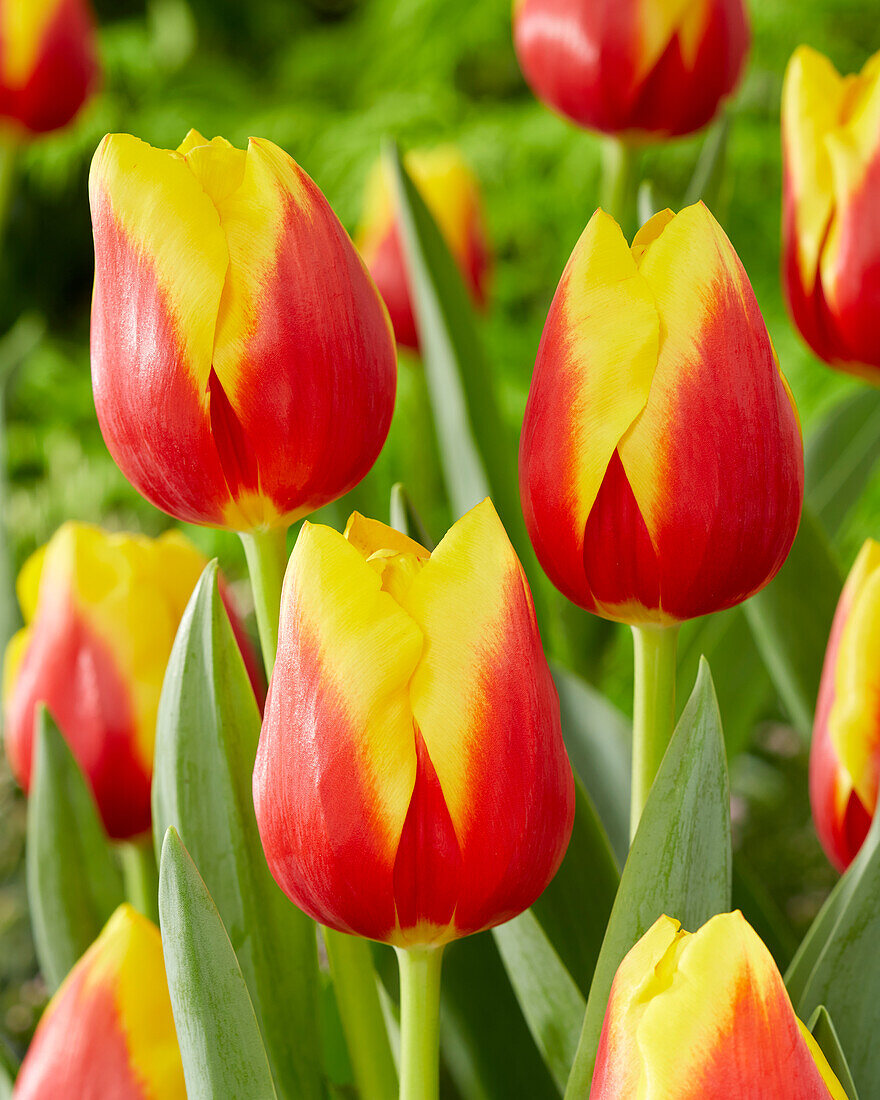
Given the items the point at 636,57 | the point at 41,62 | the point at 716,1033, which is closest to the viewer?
the point at 716,1033

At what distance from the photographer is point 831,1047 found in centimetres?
23

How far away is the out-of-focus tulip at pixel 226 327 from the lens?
224 mm

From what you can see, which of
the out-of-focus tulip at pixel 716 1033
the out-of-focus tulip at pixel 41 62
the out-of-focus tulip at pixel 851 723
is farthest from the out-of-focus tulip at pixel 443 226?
the out-of-focus tulip at pixel 716 1033

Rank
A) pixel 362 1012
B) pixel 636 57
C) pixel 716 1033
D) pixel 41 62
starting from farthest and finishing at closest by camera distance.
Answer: pixel 41 62 → pixel 636 57 → pixel 362 1012 → pixel 716 1033

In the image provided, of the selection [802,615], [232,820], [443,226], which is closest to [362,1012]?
[232,820]

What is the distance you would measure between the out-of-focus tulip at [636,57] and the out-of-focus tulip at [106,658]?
0.69ft

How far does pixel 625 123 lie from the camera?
0.43 metres

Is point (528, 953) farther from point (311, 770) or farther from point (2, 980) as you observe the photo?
point (2, 980)

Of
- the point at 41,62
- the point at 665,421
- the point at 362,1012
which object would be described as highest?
the point at 41,62

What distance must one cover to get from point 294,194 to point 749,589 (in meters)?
0.11

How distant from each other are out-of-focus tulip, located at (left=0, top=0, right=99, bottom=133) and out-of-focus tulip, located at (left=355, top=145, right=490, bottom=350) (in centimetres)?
16

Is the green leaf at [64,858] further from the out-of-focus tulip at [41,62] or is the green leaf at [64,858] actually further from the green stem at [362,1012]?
the out-of-focus tulip at [41,62]

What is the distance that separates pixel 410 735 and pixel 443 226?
0.49m

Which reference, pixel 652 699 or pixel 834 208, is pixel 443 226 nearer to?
pixel 834 208
